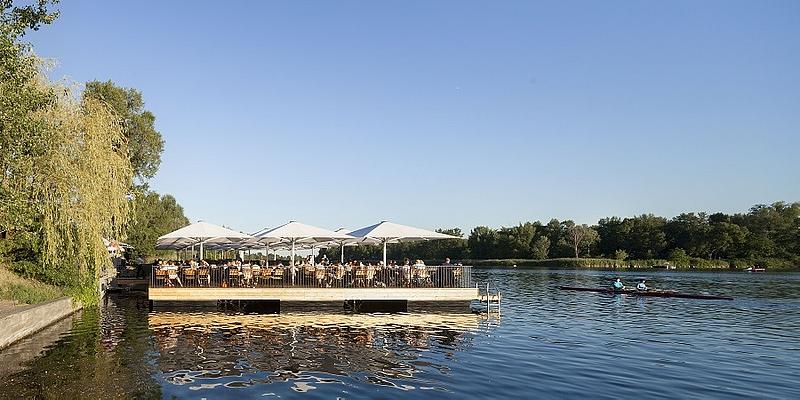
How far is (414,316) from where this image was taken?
81.3ft

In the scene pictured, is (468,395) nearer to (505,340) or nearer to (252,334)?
(505,340)

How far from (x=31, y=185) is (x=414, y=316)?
14.3m

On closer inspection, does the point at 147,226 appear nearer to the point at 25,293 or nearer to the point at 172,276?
the point at 172,276

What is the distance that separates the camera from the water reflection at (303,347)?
1361 cm

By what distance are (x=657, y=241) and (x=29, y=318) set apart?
108274 mm

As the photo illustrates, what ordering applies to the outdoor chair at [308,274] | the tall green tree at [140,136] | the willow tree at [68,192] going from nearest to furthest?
the willow tree at [68,192]
the outdoor chair at [308,274]
the tall green tree at [140,136]

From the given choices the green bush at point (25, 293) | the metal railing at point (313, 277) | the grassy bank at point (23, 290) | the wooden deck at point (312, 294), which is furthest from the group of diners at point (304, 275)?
the green bush at point (25, 293)

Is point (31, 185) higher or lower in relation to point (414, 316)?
higher

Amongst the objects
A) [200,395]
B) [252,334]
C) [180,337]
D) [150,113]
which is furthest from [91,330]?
[150,113]

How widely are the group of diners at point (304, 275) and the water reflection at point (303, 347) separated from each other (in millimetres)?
1434

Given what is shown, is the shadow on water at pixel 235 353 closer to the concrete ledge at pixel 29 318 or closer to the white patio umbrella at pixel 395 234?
the concrete ledge at pixel 29 318

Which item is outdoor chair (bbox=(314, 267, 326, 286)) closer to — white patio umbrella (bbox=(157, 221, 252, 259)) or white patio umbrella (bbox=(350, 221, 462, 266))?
white patio umbrella (bbox=(350, 221, 462, 266))

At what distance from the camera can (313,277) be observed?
2620 cm

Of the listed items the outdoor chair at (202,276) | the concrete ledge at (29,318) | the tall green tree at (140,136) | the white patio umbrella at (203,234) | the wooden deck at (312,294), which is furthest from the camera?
the tall green tree at (140,136)
